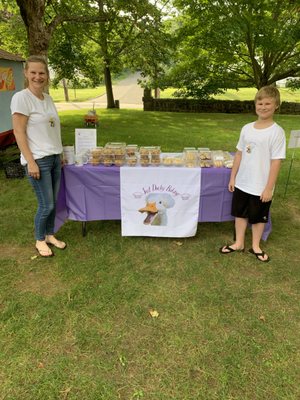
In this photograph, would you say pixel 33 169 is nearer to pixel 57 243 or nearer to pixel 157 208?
pixel 57 243

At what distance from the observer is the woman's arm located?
264cm

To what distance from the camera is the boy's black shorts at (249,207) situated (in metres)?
3.14

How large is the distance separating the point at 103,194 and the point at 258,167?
1.70 metres

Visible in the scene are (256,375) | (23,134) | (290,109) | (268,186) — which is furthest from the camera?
(290,109)

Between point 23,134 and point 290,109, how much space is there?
54.9 feet

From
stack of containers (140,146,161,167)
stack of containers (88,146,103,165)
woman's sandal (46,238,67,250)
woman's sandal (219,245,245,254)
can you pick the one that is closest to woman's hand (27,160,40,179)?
stack of containers (88,146,103,165)

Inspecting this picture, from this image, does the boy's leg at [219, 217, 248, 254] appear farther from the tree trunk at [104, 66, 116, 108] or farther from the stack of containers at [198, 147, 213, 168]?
the tree trunk at [104, 66, 116, 108]

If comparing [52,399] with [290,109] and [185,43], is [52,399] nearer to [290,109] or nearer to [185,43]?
[185,43]

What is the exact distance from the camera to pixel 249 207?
3223mm

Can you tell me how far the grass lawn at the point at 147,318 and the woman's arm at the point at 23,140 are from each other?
1.05m

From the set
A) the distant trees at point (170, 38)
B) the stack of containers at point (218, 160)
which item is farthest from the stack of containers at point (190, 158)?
the distant trees at point (170, 38)

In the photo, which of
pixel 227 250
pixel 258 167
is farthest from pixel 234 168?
pixel 227 250

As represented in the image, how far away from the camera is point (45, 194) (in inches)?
121

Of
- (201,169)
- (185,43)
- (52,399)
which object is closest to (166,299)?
(52,399)
